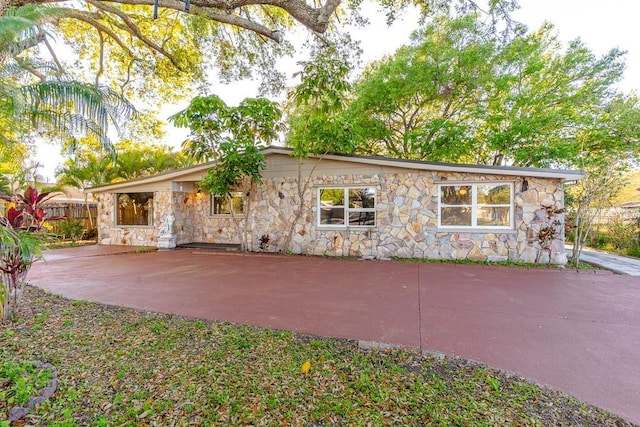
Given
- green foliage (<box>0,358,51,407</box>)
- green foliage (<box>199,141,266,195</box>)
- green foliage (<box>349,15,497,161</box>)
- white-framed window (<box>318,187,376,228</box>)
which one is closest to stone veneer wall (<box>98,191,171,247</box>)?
green foliage (<box>199,141,266,195</box>)

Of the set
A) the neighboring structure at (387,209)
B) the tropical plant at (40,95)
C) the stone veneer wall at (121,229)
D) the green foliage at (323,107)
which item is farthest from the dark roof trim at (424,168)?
the tropical plant at (40,95)

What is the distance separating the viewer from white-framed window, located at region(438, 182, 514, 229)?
27.1ft

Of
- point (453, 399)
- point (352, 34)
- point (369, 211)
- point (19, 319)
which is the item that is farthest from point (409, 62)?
point (19, 319)

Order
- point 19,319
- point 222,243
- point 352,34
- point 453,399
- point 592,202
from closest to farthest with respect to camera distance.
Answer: point 453,399, point 19,319, point 592,202, point 352,34, point 222,243

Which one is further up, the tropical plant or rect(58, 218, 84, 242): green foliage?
the tropical plant

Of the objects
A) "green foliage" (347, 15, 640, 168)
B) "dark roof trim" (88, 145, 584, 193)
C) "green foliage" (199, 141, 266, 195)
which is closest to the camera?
"dark roof trim" (88, 145, 584, 193)

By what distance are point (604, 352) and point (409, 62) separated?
39.7ft

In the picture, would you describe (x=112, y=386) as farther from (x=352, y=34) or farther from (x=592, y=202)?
(x=352, y=34)

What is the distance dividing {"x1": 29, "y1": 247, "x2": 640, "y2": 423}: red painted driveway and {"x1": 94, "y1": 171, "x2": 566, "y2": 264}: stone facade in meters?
0.93

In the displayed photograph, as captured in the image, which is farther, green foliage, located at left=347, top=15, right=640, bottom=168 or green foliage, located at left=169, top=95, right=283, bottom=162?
green foliage, located at left=347, top=15, right=640, bottom=168

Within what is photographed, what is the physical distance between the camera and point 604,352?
126 inches

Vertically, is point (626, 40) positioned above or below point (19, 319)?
above

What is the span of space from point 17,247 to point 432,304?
19.0 ft

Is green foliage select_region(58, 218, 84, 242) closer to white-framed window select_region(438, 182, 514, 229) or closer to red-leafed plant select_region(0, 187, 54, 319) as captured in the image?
red-leafed plant select_region(0, 187, 54, 319)
